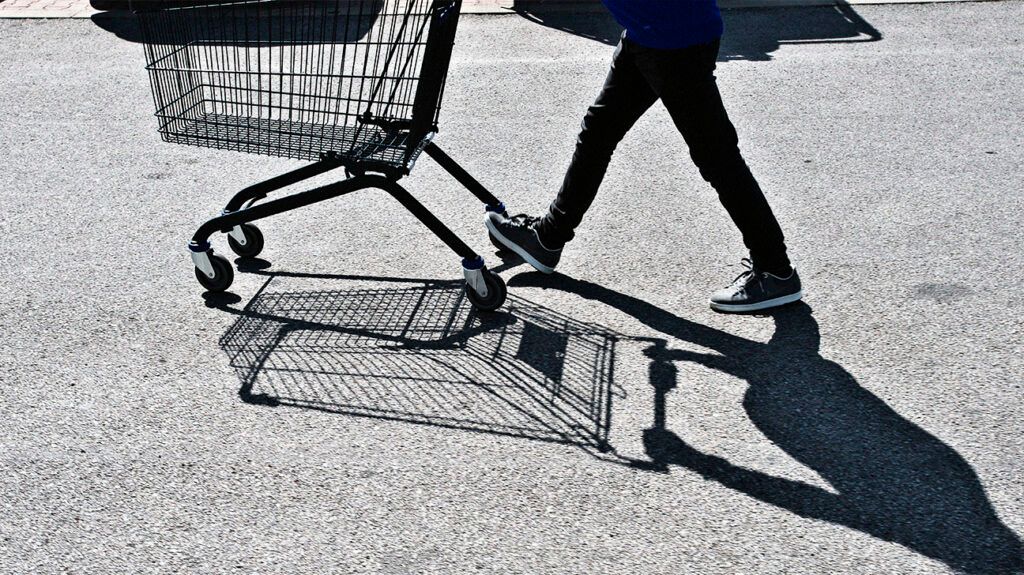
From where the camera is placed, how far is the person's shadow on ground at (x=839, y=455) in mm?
2988

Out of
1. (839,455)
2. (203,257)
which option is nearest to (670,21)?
(839,455)

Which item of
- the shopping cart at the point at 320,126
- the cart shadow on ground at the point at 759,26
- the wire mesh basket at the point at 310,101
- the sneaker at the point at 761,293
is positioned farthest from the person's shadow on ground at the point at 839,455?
the cart shadow on ground at the point at 759,26

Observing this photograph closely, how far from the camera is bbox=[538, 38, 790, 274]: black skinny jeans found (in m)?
3.80

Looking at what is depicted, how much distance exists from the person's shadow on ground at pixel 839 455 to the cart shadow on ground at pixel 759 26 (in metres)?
3.79

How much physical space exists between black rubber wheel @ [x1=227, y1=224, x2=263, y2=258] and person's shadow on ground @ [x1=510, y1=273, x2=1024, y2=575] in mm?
1886

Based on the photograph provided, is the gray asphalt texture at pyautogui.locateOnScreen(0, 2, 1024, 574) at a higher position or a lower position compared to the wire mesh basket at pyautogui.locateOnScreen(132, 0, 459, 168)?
lower

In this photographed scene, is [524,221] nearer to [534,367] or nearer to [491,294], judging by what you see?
[491,294]

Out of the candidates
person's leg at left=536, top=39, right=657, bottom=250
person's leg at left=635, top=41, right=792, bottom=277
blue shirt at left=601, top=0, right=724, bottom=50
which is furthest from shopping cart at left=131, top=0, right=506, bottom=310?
person's leg at left=635, top=41, right=792, bottom=277

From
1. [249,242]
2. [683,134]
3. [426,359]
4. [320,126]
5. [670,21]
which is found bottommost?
[249,242]

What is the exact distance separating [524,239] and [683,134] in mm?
883

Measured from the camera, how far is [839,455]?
3330 millimetres

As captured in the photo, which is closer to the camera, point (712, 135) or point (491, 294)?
point (712, 135)

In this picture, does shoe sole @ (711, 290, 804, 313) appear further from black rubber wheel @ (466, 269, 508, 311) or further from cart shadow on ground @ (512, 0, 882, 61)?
cart shadow on ground @ (512, 0, 882, 61)

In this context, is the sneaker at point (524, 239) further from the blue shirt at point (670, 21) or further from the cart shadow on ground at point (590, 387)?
the blue shirt at point (670, 21)
